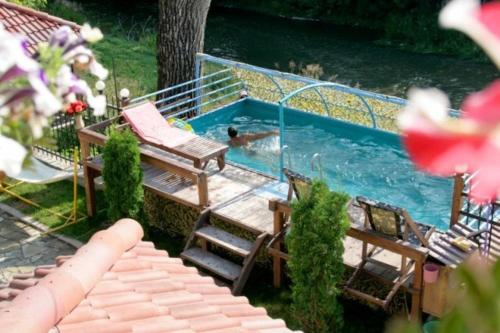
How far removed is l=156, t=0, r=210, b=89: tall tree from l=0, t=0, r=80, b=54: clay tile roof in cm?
233

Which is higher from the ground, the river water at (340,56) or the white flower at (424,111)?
the white flower at (424,111)

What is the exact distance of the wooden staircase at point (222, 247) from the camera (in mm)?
8555

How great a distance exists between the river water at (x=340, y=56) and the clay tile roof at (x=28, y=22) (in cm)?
1058

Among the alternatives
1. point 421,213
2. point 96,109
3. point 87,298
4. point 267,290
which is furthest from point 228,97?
point 96,109

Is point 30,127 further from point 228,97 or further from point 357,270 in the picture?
point 228,97

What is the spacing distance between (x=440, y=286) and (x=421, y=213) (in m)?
3.48

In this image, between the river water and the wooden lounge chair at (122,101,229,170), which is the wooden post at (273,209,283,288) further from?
the river water

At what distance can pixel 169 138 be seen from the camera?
34.0 ft

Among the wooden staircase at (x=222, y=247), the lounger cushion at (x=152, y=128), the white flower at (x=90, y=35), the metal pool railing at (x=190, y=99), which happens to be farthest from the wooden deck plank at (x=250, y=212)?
the white flower at (x=90, y=35)

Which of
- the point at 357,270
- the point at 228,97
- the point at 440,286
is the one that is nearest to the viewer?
the point at 440,286

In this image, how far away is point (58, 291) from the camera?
12.3 feet

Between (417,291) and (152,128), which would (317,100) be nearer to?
(152,128)

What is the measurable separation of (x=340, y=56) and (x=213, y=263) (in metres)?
17.9

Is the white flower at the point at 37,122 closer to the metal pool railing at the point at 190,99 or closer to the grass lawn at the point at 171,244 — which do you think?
the grass lawn at the point at 171,244
